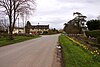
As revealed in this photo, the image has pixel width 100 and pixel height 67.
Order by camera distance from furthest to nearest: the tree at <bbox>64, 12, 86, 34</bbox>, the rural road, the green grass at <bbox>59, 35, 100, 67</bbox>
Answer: the tree at <bbox>64, 12, 86, 34</bbox>, the rural road, the green grass at <bbox>59, 35, 100, 67</bbox>

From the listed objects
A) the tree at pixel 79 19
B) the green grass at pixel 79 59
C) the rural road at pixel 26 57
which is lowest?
the rural road at pixel 26 57

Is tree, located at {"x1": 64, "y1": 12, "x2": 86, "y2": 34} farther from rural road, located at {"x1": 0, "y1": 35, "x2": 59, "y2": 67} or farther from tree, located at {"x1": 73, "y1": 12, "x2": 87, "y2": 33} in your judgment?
rural road, located at {"x1": 0, "y1": 35, "x2": 59, "y2": 67}

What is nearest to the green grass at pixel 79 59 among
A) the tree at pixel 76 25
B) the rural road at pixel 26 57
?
the rural road at pixel 26 57

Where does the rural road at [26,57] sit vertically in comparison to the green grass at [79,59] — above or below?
below

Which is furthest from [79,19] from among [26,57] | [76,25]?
[26,57]

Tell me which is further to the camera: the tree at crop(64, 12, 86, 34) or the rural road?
→ the tree at crop(64, 12, 86, 34)

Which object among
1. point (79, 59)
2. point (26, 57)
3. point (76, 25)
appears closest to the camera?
point (79, 59)

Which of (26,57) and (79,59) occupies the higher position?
(79,59)

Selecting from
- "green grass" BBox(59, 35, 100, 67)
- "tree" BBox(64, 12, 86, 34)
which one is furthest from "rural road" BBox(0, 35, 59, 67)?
"tree" BBox(64, 12, 86, 34)

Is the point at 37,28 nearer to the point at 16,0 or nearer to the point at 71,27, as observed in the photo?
the point at 71,27

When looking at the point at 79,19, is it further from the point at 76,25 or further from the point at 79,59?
the point at 79,59

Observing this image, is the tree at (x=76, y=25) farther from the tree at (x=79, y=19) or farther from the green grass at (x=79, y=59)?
the green grass at (x=79, y=59)

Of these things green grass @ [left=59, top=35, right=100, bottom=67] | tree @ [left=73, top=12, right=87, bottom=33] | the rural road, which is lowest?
→ the rural road

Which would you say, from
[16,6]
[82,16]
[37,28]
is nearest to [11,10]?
[16,6]
